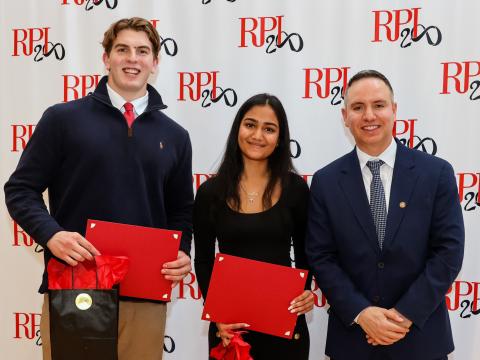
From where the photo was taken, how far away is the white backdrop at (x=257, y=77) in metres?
2.79

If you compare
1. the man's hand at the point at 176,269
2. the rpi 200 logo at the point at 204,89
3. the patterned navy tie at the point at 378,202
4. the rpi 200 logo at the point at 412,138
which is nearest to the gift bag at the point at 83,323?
the man's hand at the point at 176,269

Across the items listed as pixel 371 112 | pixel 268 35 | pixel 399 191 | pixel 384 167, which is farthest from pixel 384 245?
pixel 268 35

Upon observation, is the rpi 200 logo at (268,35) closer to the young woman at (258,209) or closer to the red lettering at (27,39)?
the young woman at (258,209)

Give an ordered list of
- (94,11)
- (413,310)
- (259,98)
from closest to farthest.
→ (413,310) < (259,98) < (94,11)

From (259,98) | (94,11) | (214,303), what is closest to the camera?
(214,303)

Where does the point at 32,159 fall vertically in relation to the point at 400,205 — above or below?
above

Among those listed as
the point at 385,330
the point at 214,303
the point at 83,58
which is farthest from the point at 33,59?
the point at 385,330

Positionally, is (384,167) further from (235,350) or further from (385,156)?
(235,350)

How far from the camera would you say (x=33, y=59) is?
3184 millimetres

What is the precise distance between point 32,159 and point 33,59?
1441mm

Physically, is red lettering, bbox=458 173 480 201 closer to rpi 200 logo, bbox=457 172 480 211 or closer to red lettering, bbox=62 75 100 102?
rpi 200 logo, bbox=457 172 480 211

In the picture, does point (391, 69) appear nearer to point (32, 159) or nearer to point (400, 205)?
point (400, 205)

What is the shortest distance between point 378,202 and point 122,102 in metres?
1.17

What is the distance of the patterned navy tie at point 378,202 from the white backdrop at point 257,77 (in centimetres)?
90
